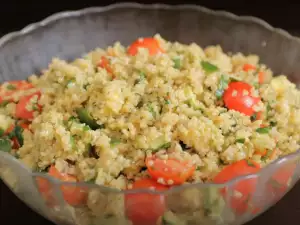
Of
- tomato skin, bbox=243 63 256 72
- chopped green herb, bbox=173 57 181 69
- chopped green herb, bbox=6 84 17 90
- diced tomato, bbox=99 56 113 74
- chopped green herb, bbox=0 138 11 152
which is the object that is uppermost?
chopped green herb, bbox=173 57 181 69

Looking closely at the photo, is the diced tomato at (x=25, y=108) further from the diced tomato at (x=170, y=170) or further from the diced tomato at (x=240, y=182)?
the diced tomato at (x=240, y=182)

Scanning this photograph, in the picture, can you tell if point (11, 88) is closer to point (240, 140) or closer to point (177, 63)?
point (177, 63)

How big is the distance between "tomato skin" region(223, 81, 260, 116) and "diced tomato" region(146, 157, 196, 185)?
8.2 inches

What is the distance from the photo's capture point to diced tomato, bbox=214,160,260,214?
811mm

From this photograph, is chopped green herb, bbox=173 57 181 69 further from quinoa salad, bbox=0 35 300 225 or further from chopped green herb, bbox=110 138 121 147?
chopped green herb, bbox=110 138 121 147

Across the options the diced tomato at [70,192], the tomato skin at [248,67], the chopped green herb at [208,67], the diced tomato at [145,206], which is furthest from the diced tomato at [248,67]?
the diced tomato at [70,192]

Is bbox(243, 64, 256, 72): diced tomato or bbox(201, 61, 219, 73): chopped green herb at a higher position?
bbox(201, 61, 219, 73): chopped green herb

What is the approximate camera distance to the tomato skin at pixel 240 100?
1.00 m

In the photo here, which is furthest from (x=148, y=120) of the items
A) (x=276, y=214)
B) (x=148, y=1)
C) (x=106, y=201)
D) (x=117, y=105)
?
(x=148, y=1)

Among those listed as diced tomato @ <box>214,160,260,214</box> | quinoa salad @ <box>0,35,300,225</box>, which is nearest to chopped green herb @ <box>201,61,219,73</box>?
quinoa salad @ <box>0,35,300,225</box>

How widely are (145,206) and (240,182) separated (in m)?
0.17

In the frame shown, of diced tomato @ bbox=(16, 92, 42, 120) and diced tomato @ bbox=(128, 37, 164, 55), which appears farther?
diced tomato @ bbox=(128, 37, 164, 55)

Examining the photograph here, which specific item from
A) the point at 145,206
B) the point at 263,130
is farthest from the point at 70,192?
the point at 263,130

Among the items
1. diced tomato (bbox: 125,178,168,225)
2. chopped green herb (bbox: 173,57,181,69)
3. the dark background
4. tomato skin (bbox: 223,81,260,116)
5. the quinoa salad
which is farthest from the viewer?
the dark background
